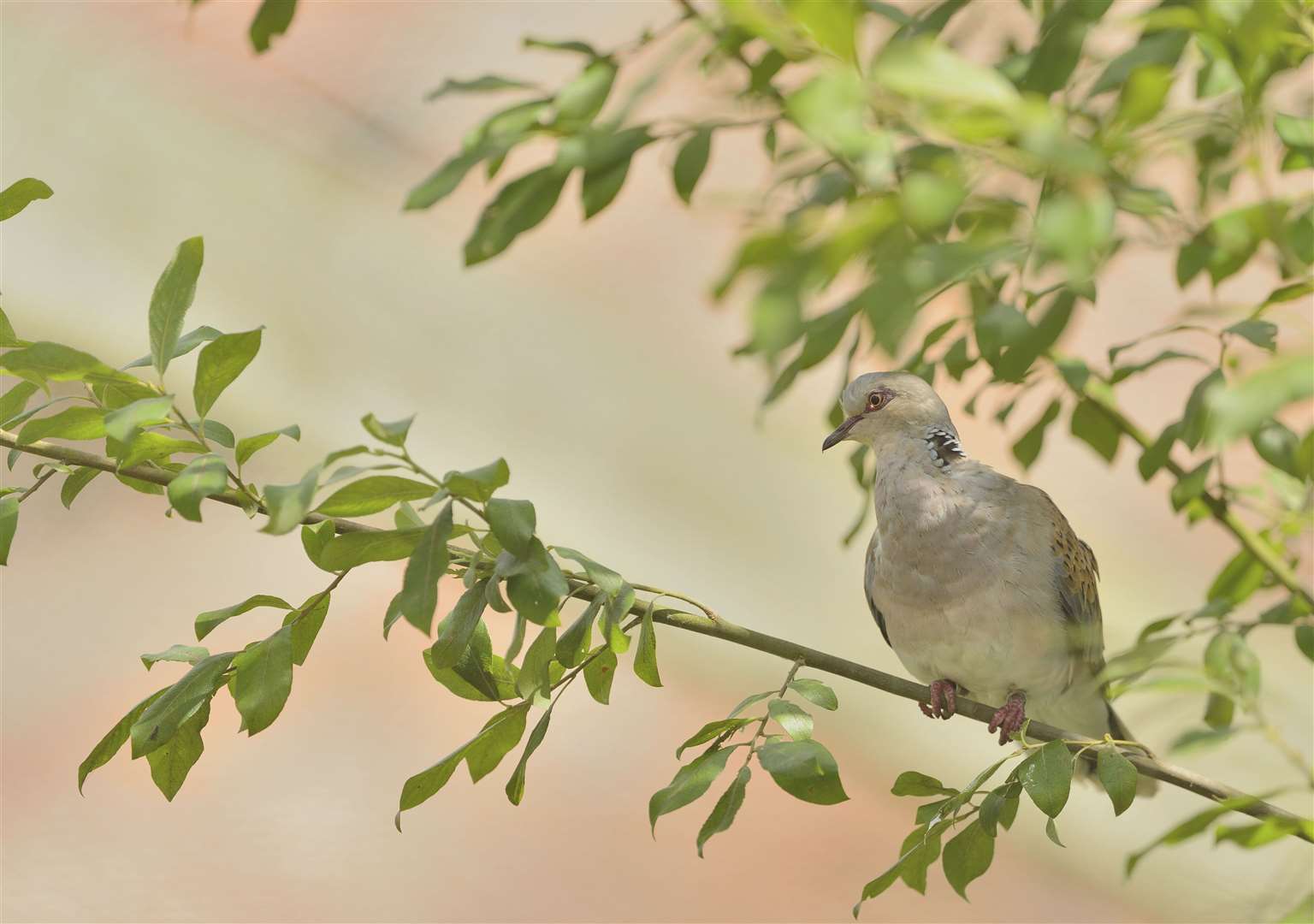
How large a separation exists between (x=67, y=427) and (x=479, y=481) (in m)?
0.22

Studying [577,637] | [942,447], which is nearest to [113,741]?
[577,637]

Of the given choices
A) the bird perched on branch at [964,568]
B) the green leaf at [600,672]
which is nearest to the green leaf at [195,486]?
the green leaf at [600,672]

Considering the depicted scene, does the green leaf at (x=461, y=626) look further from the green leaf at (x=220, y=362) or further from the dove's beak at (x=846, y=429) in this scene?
the dove's beak at (x=846, y=429)

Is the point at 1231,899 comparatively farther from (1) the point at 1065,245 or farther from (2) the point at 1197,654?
(1) the point at 1065,245

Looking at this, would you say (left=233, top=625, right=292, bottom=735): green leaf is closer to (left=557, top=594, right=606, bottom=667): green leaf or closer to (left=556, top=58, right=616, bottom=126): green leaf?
(left=557, top=594, right=606, bottom=667): green leaf

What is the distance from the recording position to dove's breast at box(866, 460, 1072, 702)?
1.19m

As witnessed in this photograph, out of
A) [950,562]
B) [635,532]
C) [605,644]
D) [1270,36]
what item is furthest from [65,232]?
[1270,36]

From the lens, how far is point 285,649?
677 millimetres

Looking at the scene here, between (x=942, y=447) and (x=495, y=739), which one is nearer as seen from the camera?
(x=495, y=739)

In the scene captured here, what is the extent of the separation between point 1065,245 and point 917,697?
1.51 feet

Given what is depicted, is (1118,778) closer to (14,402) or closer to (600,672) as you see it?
(600,672)

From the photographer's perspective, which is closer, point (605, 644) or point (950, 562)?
point (605, 644)

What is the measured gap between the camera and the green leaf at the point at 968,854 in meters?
0.76

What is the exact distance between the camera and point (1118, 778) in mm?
701
